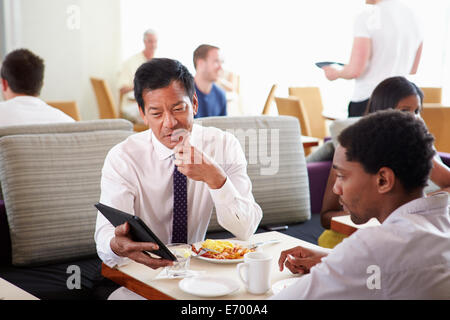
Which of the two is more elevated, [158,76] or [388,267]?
[158,76]

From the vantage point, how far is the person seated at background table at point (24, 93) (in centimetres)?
325

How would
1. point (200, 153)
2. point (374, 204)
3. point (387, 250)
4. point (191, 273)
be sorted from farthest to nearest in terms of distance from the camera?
point (200, 153) → point (191, 273) → point (374, 204) → point (387, 250)

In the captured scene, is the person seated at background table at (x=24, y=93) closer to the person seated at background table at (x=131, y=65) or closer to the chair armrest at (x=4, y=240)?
the chair armrest at (x=4, y=240)

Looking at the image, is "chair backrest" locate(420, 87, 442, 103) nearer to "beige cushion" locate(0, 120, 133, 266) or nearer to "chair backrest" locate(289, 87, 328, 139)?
"chair backrest" locate(289, 87, 328, 139)

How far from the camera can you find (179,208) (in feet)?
6.90

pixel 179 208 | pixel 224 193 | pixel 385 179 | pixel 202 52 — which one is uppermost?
pixel 202 52

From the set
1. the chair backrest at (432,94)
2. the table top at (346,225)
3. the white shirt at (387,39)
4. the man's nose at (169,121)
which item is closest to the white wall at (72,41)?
the chair backrest at (432,94)

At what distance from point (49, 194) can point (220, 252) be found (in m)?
0.98

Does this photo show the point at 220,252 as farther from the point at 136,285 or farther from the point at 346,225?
the point at 346,225

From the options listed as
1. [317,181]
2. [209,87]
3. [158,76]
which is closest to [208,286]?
[158,76]

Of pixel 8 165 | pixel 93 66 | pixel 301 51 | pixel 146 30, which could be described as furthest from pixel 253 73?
pixel 8 165

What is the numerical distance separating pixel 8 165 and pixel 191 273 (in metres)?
1.14

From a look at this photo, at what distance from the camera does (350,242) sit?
4.00 feet
